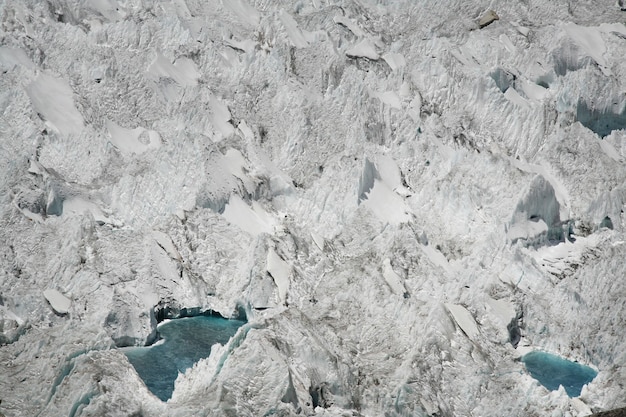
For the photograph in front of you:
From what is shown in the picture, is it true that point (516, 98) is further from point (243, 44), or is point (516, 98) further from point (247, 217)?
point (247, 217)

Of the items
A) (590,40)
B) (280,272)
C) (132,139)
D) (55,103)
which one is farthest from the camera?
(590,40)

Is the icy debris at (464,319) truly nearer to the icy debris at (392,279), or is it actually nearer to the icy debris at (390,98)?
the icy debris at (392,279)

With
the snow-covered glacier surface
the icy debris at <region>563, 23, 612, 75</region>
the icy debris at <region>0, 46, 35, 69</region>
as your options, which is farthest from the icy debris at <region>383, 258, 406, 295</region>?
the icy debris at <region>0, 46, 35, 69</region>

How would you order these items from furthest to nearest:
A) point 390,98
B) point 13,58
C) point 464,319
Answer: point 390,98
point 13,58
point 464,319

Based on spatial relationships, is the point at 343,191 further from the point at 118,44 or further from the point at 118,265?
the point at 118,44

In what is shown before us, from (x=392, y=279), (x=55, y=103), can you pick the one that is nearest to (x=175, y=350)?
(x=392, y=279)

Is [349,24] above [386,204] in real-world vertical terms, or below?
above

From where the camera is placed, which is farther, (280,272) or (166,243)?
(166,243)

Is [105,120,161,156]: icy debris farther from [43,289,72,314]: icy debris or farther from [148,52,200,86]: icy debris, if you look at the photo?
[43,289,72,314]: icy debris
